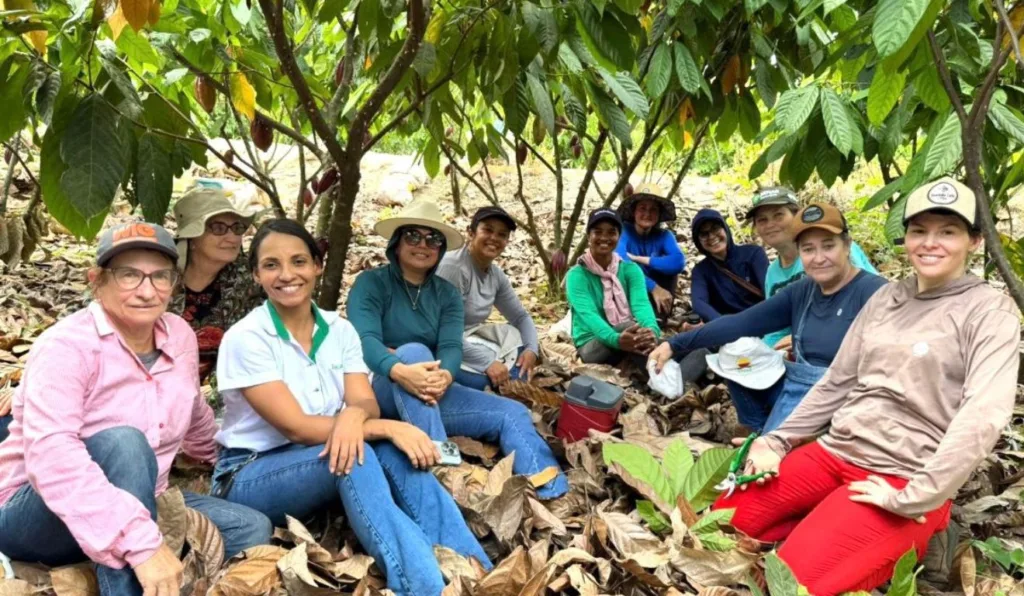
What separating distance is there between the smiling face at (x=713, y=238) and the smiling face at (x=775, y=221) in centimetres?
44

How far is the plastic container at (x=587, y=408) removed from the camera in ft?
8.81

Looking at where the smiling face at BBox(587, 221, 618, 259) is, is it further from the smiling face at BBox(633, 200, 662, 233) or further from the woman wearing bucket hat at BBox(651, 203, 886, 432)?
the woman wearing bucket hat at BBox(651, 203, 886, 432)

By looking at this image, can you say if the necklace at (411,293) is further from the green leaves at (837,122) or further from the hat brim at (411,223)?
the green leaves at (837,122)

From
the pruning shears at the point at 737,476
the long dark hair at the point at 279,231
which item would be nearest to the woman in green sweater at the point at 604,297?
the pruning shears at the point at 737,476

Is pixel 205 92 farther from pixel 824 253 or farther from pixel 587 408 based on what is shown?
pixel 824 253

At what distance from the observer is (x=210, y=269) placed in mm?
2621

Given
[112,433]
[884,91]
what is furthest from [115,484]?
[884,91]

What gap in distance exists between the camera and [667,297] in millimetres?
4090

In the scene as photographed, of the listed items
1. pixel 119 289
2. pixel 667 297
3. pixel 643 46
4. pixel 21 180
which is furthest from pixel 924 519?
pixel 21 180

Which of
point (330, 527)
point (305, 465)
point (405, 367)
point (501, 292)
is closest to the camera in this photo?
point (305, 465)

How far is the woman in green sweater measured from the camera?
3.48 meters

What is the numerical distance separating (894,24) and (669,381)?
2.03 metres

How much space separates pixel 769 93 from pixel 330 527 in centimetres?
213

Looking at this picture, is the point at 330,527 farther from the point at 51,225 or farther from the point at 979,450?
the point at 51,225
